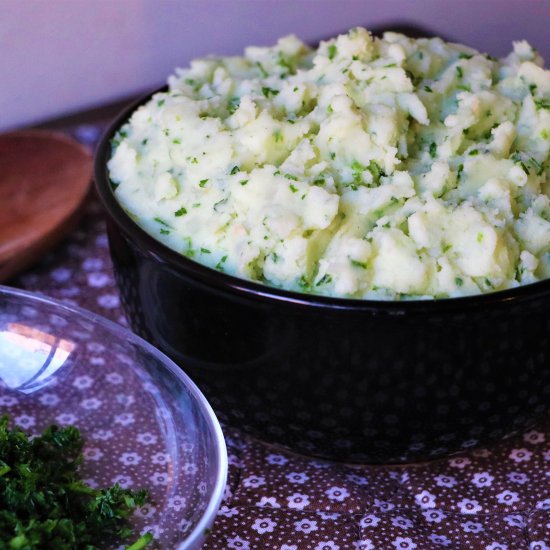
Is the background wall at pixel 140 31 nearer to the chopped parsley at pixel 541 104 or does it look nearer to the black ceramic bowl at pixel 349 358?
the black ceramic bowl at pixel 349 358

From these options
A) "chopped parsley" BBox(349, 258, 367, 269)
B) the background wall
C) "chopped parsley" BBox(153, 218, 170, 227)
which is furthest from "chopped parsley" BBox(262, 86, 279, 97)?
the background wall

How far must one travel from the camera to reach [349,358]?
108cm

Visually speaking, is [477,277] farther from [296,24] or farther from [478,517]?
[296,24]

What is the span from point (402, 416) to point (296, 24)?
63.0 inches

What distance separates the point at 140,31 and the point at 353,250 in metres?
1.42

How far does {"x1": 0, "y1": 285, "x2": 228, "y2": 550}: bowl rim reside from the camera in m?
1.00

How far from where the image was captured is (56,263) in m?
1.73

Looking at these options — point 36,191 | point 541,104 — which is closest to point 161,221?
point 541,104

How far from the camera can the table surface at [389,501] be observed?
45.8 inches

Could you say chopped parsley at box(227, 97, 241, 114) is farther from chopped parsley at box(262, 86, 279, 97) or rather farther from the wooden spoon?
the wooden spoon

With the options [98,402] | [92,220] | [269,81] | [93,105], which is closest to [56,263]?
[92,220]

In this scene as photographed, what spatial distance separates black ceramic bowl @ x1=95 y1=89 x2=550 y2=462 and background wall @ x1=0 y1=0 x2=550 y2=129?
109 centimetres

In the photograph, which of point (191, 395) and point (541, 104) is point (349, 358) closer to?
point (191, 395)

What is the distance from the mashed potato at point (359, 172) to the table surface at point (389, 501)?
0.31 metres
